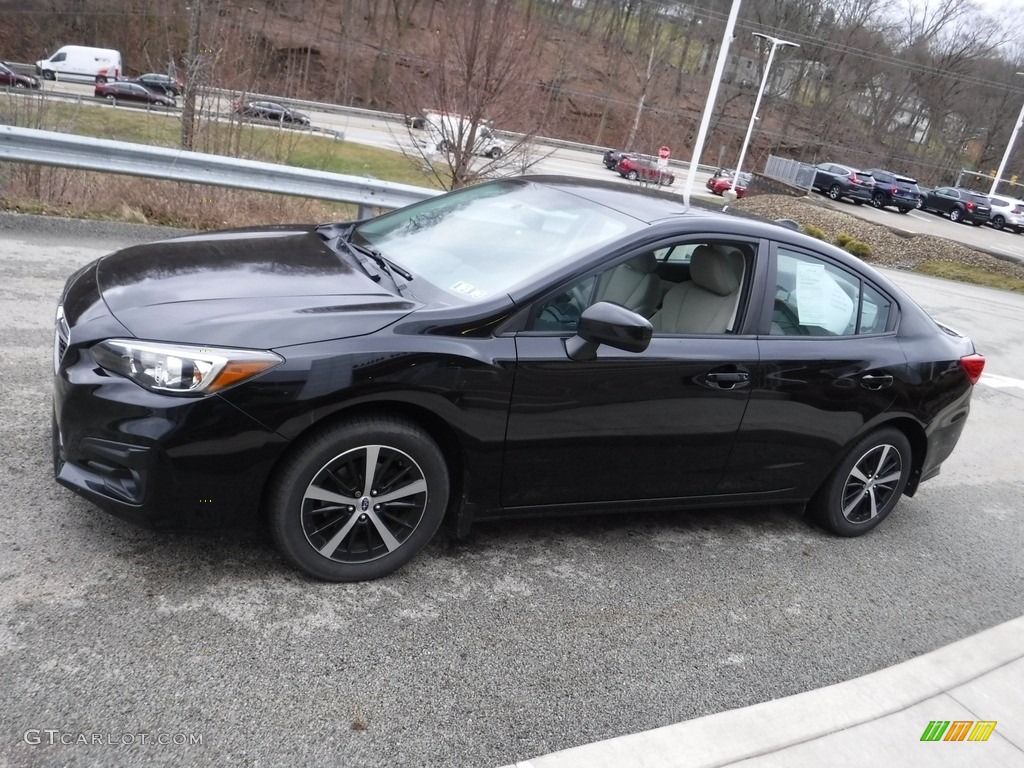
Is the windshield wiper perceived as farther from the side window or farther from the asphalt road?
the side window

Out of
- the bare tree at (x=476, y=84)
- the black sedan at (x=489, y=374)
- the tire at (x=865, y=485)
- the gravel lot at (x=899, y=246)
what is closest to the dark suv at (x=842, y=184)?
the gravel lot at (x=899, y=246)

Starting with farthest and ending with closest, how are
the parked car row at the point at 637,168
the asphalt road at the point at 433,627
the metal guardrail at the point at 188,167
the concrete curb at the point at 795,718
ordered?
the parked car row at the point at 637,168
the metal guardrail at the point at 188,167
the concrete curb at the point at 795,718
the asphalt road at the point at 433,627

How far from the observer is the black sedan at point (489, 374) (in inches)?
124

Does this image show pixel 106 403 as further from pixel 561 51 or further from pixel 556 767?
pixel 561 51

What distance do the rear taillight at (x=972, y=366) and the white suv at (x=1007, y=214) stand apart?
4630 centimetres

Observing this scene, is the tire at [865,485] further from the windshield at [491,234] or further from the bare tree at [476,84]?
the bare tree at [476,84]

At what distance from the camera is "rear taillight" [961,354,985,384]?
512cm

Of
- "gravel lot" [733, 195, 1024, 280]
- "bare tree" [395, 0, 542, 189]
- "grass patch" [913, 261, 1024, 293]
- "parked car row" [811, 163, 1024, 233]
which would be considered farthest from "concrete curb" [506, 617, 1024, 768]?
"parked car row" [811, 163, 1024, 233]

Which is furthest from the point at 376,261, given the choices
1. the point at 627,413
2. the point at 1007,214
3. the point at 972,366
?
the point at 1007,214

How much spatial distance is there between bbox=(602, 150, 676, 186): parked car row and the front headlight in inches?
1040

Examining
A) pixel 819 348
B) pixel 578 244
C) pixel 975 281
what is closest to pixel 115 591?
pixel 578 244

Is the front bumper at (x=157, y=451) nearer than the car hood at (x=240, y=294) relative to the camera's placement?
Yes

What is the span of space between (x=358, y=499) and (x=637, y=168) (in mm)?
29000

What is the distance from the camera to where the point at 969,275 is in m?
23.2
